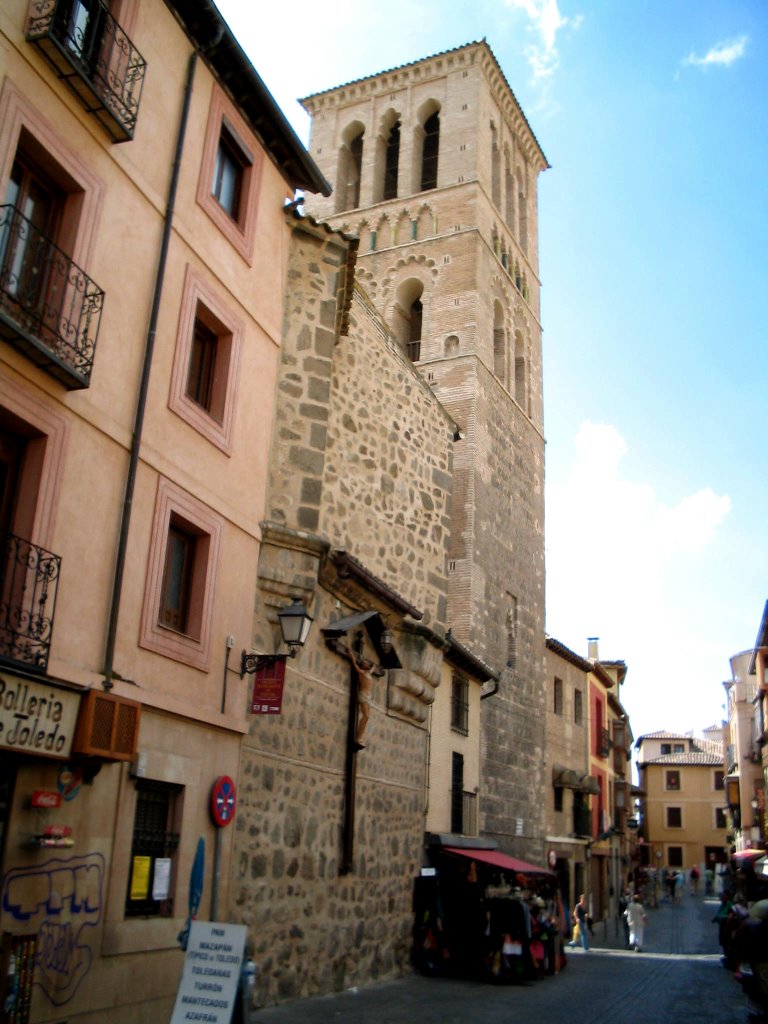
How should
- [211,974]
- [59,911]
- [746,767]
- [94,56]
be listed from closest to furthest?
[211,974] → [59,911] → [94,56] → [746,767]

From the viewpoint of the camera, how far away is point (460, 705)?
19297 mm

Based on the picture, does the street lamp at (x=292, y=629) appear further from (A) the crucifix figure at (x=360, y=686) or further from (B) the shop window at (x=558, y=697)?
(B) the shop window at (x=558, y=697)

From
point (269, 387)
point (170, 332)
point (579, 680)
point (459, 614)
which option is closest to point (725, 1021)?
point (269, 387)

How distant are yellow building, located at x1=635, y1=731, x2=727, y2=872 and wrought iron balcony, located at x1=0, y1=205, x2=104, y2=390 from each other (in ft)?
237

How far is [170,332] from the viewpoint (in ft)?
30.4

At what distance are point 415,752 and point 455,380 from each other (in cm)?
1492

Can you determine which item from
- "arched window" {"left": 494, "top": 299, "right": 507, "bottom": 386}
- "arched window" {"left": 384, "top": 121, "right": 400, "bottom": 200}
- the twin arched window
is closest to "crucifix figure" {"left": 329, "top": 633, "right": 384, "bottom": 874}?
"arched window" {"left": 494, "top": 299, "right": 507, "bottom": 386}

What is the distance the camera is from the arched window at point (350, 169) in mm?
33344

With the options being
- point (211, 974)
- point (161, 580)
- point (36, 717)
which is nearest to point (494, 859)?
point (161, 580)

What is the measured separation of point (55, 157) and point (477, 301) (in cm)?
2148

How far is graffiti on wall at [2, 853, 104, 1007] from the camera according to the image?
6.78m

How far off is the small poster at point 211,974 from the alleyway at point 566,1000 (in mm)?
2874

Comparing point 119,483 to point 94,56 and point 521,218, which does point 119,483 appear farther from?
point 521,218

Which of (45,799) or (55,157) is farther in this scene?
(55,157)
